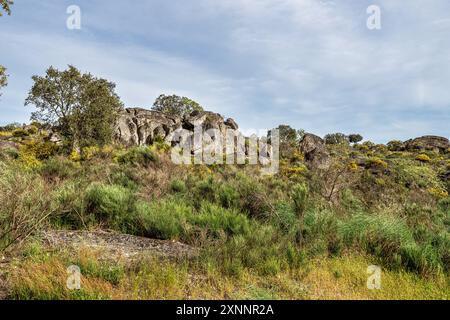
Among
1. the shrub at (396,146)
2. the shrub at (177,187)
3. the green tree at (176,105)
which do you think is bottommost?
the shrub at (177,187)

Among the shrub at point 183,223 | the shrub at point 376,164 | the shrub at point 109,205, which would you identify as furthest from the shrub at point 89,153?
the shrub at point 376,164

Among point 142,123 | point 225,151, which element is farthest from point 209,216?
point 142,123

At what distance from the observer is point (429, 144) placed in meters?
38.4

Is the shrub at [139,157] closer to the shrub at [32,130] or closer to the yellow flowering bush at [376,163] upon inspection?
the yellow flowering bush at [376,163]

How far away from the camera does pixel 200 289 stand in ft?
12.4

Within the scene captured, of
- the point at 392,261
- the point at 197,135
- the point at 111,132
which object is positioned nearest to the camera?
the point at 392,261

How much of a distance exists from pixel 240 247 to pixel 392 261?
2675mm

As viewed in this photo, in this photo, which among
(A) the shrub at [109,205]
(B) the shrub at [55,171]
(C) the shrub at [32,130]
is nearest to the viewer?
(A) the shrub at [109,205]

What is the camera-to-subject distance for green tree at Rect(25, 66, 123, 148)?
2356 cm

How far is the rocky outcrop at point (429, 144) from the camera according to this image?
36906 millimetres

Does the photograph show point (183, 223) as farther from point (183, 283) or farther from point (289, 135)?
point (289, 135)

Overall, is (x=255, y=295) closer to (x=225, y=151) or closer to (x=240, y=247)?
(x=240, y=247)

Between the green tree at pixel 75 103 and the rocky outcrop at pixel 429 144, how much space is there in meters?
36.0

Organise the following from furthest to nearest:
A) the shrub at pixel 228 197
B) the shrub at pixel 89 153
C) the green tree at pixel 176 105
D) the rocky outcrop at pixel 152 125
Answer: the green tree at pixel 176 105 → the rocky outcrop at pixel 152 125 → the shrub at pixel 89 153 → the shrub at pixel 228 197
